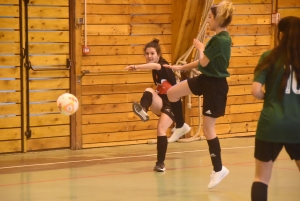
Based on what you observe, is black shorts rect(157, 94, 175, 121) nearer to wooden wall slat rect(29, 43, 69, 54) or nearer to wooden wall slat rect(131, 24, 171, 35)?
wooden wall slat rect(29, 43, 69, 54)

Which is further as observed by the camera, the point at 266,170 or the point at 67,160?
the point at 67,160

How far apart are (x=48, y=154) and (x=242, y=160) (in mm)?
2462

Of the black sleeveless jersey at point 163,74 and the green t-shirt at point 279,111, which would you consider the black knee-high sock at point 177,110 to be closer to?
the black sleeveless jersey at point 163,74

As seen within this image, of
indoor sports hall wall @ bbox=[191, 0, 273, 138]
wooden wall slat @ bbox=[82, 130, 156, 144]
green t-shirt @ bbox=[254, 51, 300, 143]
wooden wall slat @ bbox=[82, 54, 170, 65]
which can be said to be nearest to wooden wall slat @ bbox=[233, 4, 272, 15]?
indoor sports hall wall @ bbox=[191, 0, 273, 138]

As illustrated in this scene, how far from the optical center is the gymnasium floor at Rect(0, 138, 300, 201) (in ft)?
19.6

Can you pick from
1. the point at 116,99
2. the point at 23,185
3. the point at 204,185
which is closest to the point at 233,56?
the point at 116,99

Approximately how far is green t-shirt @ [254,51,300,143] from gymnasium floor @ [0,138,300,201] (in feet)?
5.87

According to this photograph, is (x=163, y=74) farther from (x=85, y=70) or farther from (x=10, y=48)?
(x=10, y=48)

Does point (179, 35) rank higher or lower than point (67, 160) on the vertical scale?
higher

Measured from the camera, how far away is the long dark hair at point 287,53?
414 centimetres

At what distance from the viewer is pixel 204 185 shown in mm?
6438

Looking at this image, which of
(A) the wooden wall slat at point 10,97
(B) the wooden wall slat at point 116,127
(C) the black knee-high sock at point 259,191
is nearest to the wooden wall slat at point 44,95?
(A) the wooden wall slat at point 10,97

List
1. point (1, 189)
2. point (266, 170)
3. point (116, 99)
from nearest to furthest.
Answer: point (266, 170) → point (1, 189) → point (116, 99)

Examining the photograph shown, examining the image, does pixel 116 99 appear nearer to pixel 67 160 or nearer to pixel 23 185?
pixel 67 160
